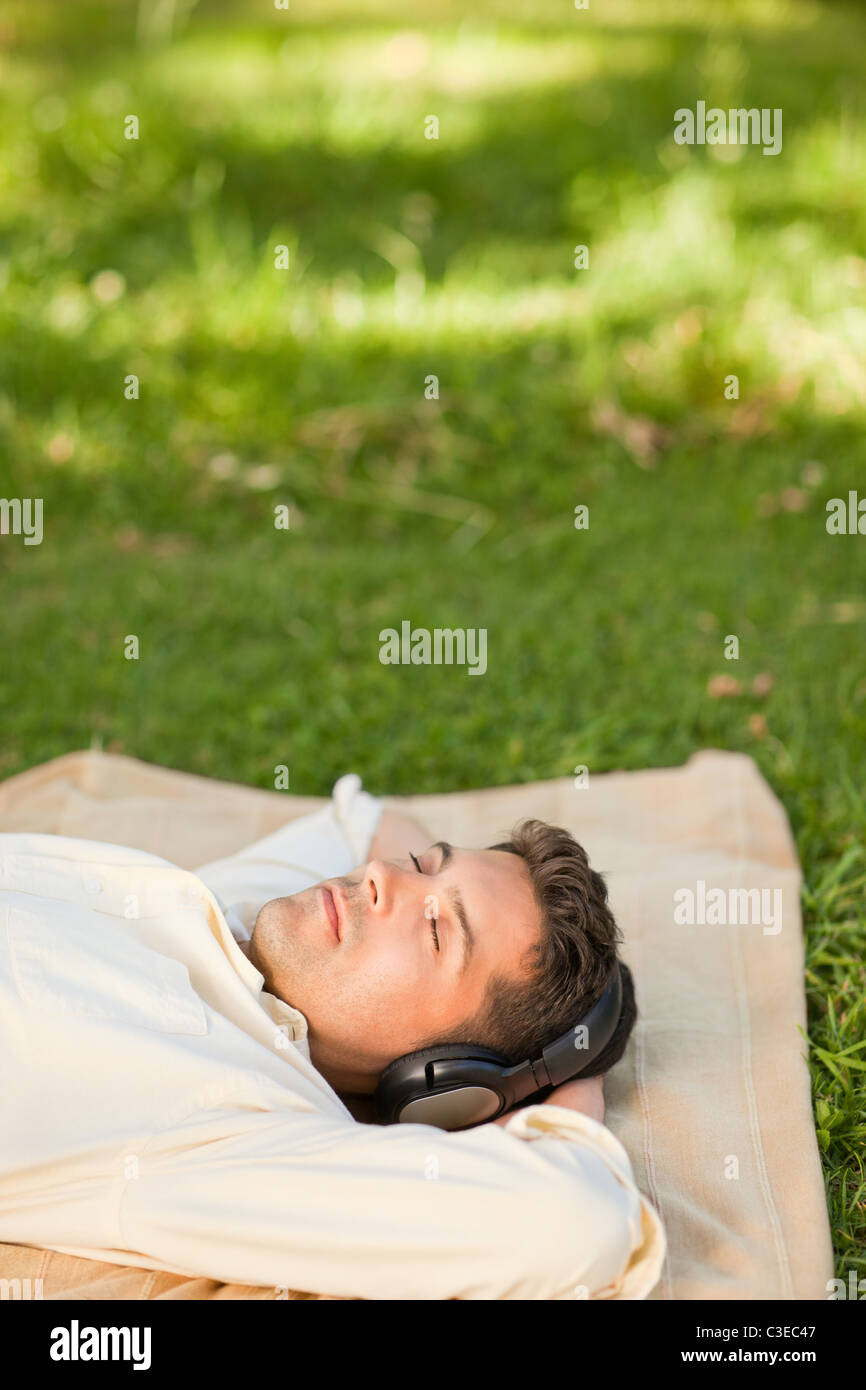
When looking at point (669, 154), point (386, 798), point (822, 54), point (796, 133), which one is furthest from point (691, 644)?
point (822, 54)

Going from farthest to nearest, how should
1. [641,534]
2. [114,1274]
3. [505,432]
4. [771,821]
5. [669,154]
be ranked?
[669,154] < [505,432] < [641,534] < [771,821] < [114,1274]

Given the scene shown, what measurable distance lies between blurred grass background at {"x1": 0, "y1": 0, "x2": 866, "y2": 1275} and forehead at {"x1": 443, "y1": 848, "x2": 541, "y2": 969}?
3.21 feet

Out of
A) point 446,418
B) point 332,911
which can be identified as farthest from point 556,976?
point 446,418

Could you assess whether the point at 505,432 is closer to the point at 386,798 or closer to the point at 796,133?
the point at 386,798

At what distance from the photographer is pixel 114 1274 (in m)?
2.51

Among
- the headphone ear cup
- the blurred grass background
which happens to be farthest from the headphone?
the blurred grass background

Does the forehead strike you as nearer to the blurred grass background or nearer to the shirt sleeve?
the shirt sleeve

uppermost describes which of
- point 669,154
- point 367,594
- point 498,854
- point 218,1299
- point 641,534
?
point 669,154

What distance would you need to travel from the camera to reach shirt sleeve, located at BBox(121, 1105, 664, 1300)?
2.21 m

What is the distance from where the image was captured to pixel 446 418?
6.41m

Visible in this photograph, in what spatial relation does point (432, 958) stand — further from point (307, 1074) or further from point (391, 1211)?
point (391, 1211)

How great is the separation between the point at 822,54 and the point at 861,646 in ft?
23.4

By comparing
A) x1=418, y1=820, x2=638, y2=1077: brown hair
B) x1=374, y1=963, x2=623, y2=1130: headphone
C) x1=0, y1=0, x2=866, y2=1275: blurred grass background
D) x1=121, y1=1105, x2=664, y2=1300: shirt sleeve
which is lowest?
x1=121, y1=1105, x2=664, y2=1300: shirt sleeve

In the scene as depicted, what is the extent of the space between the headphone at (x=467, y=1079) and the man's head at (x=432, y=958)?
48mm
